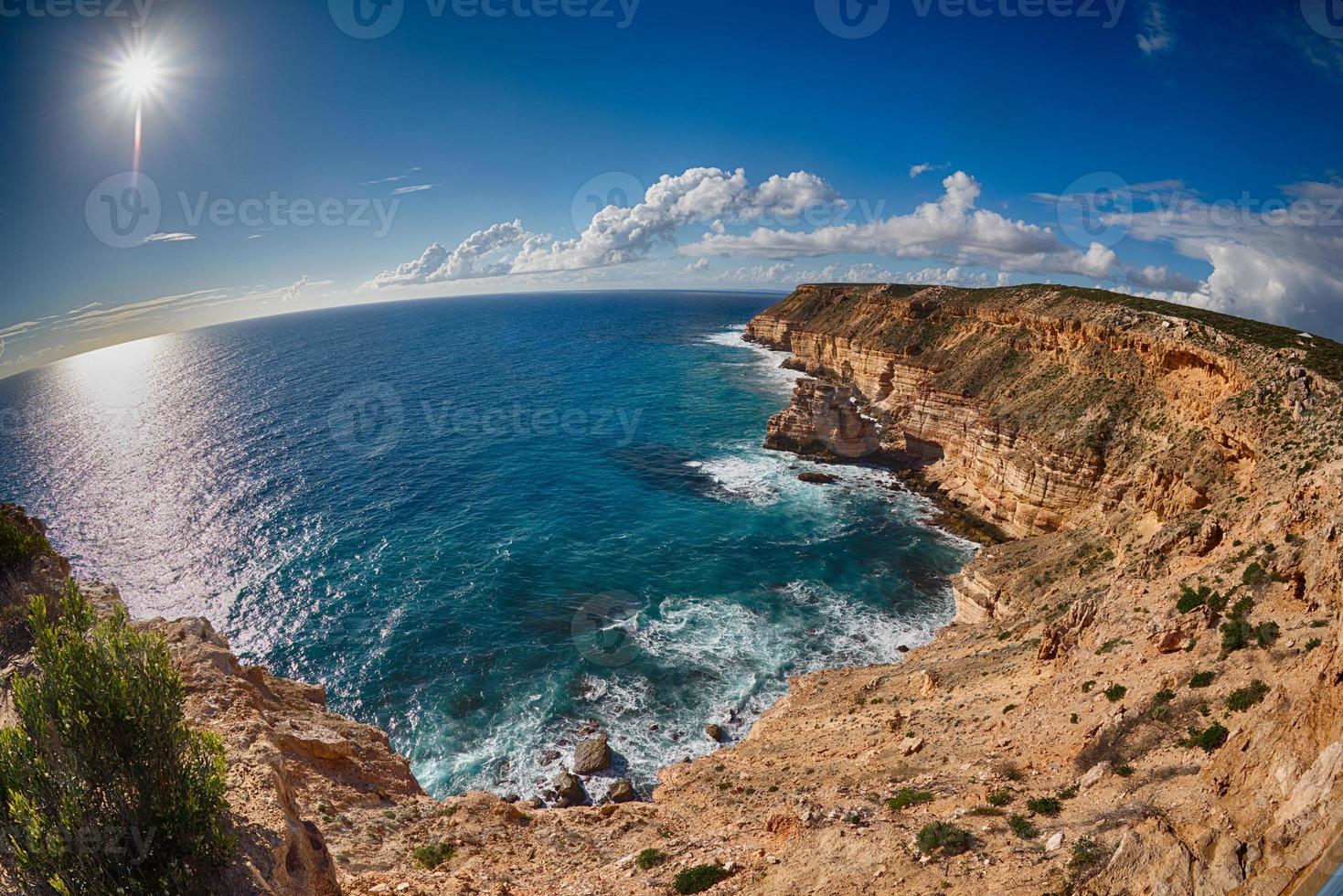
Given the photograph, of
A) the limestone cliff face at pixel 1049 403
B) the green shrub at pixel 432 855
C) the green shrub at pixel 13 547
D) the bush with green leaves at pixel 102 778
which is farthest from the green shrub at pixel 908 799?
the green shrub at pixel 13 547

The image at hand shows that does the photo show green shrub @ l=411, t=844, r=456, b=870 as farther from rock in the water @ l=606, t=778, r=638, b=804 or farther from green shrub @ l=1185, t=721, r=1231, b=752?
green shrub @ l=1185, t=721, r=1231, b=752

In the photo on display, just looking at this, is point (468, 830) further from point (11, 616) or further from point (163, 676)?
point (11, 616)

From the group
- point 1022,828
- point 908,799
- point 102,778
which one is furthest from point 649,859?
point 102,778

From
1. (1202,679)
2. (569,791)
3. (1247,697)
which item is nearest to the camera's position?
(1247,697)

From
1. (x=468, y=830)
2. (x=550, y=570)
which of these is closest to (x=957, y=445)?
(x=550, y=570)

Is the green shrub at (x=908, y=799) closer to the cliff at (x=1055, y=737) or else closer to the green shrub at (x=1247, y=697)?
the cliff at (x=1055, y=737)

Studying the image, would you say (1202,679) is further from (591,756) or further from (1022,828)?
(591,756)

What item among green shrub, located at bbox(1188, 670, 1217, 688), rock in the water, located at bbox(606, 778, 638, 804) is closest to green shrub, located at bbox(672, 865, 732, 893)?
rock in the water, located at bbox(606, 778, 638, 804)
